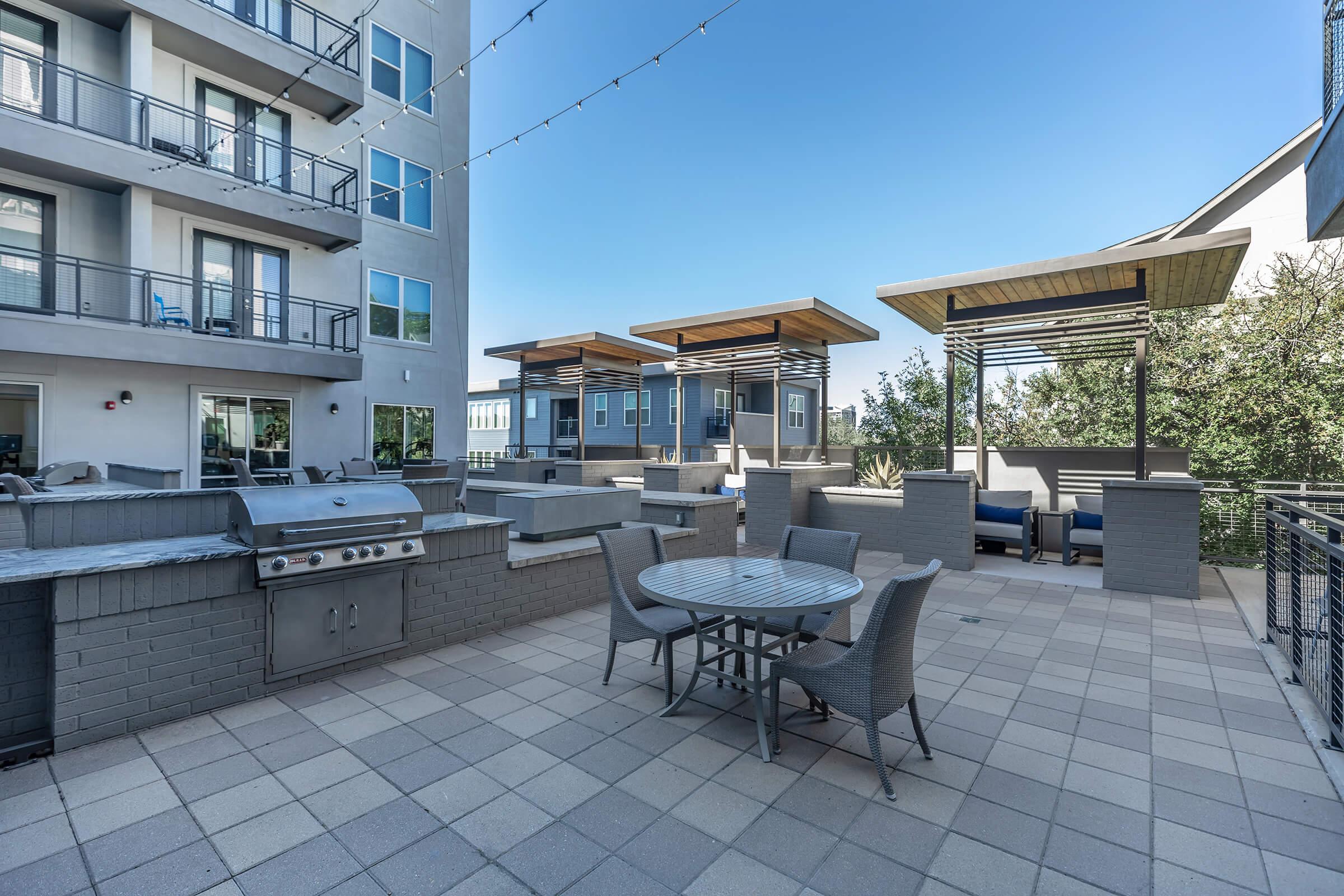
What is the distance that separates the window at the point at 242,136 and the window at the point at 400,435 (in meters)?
4.10

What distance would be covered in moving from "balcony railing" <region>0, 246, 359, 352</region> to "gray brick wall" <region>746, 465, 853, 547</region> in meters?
7.41

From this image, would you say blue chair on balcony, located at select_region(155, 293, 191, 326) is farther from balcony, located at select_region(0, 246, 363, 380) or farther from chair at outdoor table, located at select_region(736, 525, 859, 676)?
chair at outdoor table, located at select_region(736, 525, 859, 676)

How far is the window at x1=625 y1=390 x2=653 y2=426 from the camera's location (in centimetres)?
2003

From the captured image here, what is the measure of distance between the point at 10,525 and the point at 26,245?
5.37 m

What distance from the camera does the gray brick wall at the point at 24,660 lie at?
8.75ft

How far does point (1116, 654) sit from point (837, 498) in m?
4.27

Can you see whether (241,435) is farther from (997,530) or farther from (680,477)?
(997,530)

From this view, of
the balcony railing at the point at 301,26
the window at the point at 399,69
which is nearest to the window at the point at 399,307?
the window at the point at 399,69

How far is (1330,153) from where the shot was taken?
2.96m

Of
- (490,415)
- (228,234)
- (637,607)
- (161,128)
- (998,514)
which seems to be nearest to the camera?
(637,607)

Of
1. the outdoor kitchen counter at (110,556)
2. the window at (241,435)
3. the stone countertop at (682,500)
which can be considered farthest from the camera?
the window at (241,435)

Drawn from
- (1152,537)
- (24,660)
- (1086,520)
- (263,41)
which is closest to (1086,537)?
(1086,520)

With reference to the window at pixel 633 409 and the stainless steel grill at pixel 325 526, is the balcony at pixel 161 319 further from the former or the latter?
the window at pixel 633 409

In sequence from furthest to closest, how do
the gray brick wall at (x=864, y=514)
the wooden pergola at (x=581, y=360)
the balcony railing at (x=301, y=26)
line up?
the wooden pergola at (x=581, y=360) < the balcony railing at (x=301, y=26) < the gray brick wall at (x=864, y=514)
